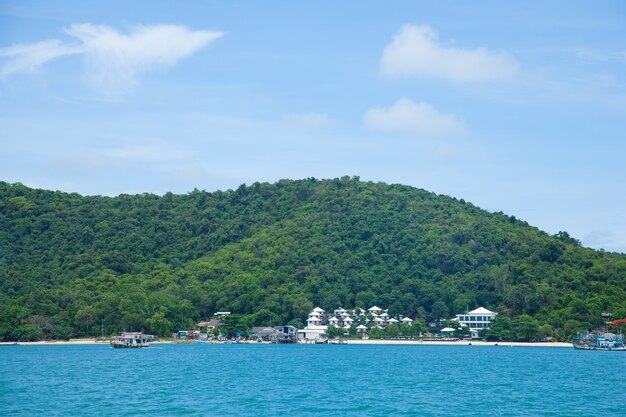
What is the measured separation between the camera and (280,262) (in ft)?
440

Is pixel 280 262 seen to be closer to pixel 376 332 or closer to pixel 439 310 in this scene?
pixel 376 332

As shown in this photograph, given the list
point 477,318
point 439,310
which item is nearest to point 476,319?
point 477,318

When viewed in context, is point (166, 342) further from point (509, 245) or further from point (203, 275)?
point (509, 245)

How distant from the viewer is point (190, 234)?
513 ft

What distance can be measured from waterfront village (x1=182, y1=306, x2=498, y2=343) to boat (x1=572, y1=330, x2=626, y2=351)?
642 inches

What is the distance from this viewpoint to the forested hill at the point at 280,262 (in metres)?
114

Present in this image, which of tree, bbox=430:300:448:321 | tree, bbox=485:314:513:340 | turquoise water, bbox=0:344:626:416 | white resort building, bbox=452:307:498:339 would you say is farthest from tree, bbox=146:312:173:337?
tree, bbox=485:314:513:340

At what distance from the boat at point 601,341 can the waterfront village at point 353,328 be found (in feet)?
53.5

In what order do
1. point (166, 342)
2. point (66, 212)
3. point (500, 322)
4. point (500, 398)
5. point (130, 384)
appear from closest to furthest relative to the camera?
point (500, 398), point (130, 384), point (500, 322), point (166, 342), point (66, 212)

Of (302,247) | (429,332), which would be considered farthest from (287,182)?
(429,332)

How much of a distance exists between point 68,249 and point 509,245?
74.2 m

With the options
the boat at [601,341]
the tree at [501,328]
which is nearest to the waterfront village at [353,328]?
the tree at [501,328]

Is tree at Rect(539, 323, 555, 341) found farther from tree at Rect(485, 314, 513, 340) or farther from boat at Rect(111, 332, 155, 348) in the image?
boat at Rect(111, 332, 155, 348)

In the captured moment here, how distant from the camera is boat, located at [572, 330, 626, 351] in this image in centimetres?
9856
